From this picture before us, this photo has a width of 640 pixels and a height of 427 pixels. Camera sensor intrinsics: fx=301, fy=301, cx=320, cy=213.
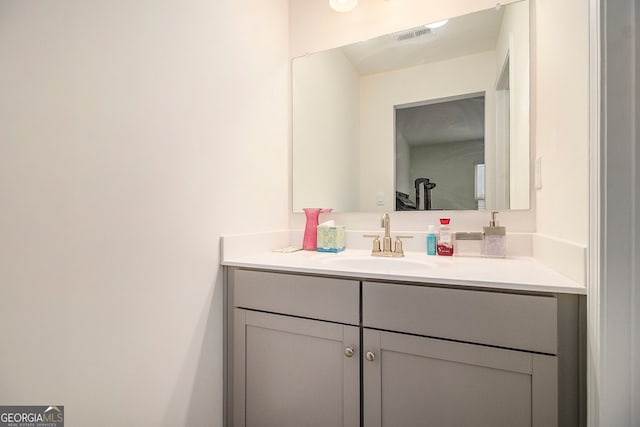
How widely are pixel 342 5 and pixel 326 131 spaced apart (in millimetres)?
603

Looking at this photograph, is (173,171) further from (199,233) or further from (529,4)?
(529,4)

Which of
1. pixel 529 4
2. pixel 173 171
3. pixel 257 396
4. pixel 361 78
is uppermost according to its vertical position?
pixel 529 4

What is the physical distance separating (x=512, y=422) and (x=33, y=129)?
4.31 ft

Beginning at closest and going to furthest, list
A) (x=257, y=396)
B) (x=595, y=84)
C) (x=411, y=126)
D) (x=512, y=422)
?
(x=595, y=84) < (x=512, y=422) < (x=257, y=396) < (x=411, y=126)

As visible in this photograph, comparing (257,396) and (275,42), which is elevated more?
(275,42)

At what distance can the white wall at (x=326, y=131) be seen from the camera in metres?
1.52

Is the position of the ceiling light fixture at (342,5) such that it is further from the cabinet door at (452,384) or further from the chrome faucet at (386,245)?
the cabinet door at (452,384)

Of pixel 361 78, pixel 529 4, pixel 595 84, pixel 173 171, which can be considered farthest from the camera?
pixel 361 78

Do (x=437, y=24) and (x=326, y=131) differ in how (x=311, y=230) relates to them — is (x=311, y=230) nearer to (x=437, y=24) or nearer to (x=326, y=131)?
(x=326, y=131)

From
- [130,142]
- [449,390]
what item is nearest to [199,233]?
[130,142]

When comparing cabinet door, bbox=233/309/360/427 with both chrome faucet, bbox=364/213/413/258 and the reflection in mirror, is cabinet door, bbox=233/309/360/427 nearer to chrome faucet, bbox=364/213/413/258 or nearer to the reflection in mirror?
chrome faucet, bbox=364/213/413/258

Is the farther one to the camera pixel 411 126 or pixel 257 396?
pixel 411 126

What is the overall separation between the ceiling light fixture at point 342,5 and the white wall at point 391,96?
34 cm

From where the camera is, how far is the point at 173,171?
3.15 ft
